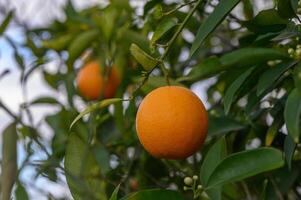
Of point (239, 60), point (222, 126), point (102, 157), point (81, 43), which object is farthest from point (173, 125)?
point (81, 43)

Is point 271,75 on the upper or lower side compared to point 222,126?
upper

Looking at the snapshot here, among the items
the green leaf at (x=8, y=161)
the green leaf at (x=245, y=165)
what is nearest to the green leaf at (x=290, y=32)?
the green leaf at (x=245, y=165)

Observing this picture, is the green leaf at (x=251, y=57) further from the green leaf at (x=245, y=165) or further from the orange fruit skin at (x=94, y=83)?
the orange fruit skin at (x=94, y=83)

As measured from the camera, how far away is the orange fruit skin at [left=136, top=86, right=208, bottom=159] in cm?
90

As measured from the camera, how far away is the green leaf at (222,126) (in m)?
1.31

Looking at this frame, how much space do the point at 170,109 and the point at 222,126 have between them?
43 cm

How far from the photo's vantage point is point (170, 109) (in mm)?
908

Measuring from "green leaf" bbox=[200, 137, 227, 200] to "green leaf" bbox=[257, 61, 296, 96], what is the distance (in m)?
0.11

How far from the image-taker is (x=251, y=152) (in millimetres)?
857

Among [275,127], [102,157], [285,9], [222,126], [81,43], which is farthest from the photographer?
[81,43]

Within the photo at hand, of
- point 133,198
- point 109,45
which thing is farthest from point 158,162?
point 133,198

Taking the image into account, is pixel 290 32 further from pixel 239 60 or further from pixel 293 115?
pixel 293 115

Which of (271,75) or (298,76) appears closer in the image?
(298,76)

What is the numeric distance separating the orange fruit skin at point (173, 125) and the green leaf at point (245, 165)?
6 centimetres
